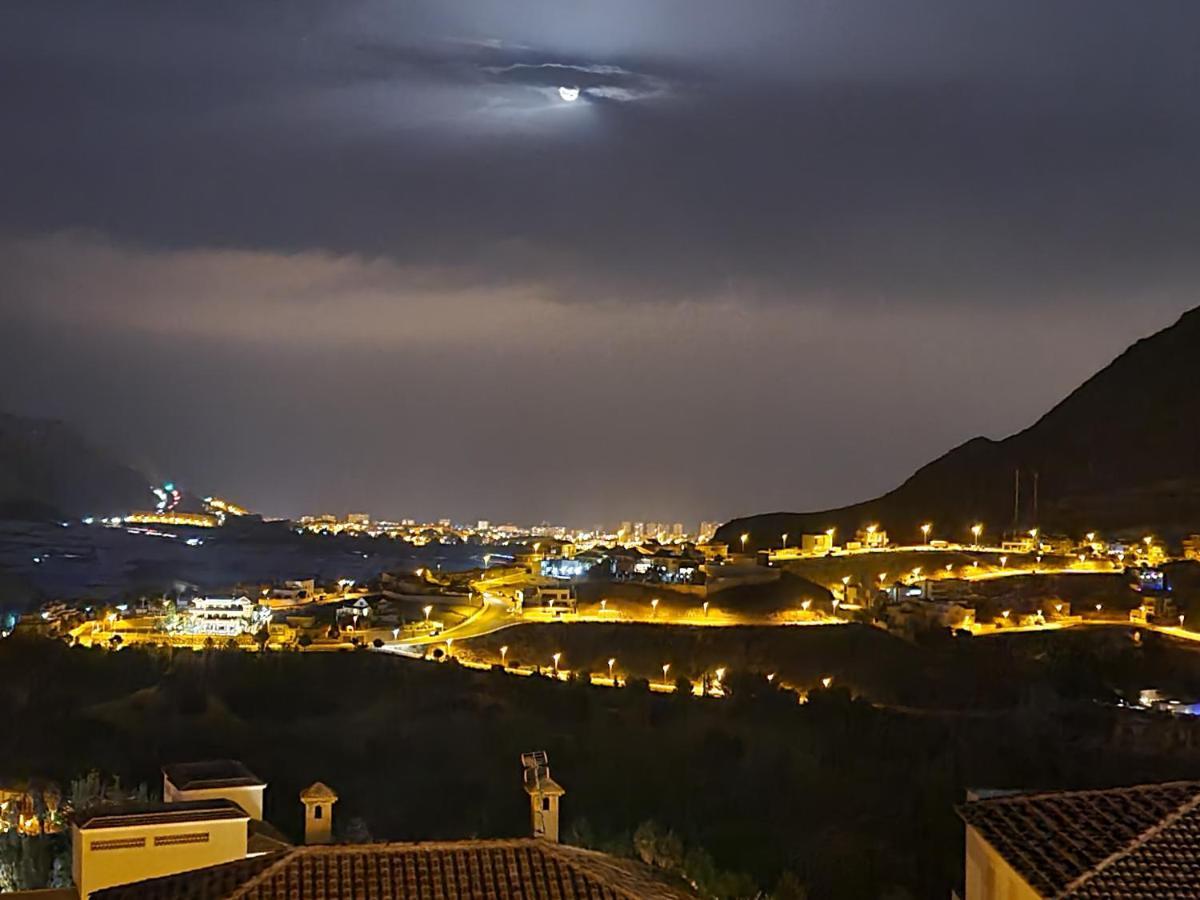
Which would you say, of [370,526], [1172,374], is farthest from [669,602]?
[370,526]

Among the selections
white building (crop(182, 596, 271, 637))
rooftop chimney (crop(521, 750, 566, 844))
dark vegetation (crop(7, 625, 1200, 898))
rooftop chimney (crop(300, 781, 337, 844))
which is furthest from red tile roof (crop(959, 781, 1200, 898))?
white building (crop(182, 596, 271, 637))

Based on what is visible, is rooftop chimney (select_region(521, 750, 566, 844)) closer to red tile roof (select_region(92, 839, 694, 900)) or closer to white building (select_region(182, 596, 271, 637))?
red tile roof (select_region(92, 839, 694, 900))

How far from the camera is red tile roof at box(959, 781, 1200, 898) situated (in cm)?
646

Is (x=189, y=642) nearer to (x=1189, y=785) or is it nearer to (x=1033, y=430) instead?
(x=1189, y=785)

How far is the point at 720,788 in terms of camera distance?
18.3m

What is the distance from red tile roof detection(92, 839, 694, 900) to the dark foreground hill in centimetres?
3144

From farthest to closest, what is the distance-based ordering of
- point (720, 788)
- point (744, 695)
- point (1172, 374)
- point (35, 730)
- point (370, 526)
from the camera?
point (370, 526), point (1172, 374), point (744, 695), point (35, 730), point (720, 788)

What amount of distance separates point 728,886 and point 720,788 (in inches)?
245

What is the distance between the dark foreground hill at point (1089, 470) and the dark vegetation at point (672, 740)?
40.3 feet

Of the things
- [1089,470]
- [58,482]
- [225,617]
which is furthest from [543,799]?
[58,482]

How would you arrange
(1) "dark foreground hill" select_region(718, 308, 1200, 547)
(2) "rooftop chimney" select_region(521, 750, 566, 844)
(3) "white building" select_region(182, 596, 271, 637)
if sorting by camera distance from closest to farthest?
(2) "rooftop chimney" select_region(521, 750, 566, 844)
(3) "white building" select_region(182, 596, 271, 637)
(1) "dark foreground hill" select_region(718, 308, 1200, 547)

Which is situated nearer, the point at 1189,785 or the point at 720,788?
the point at 1189,785

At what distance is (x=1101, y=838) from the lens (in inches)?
273

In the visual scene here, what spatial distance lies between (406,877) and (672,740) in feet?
46.5
